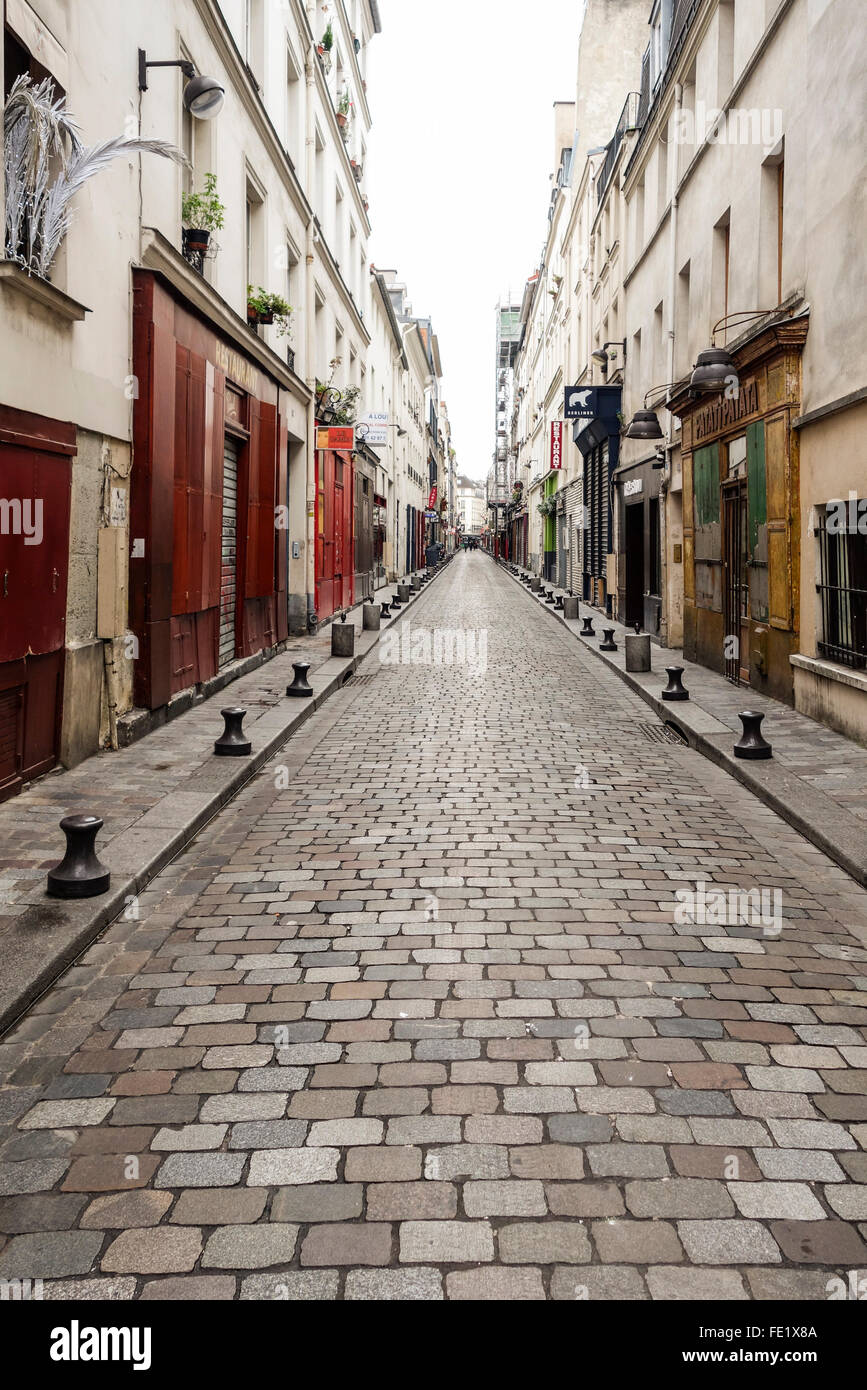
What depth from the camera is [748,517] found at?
11656 mm

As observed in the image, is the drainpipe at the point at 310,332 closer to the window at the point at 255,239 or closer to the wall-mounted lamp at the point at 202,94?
the window at the point at 255,239

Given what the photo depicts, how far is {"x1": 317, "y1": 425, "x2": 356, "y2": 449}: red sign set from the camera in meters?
17.8

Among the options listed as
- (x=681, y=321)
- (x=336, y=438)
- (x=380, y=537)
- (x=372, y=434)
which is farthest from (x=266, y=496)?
(x=380, y=537)

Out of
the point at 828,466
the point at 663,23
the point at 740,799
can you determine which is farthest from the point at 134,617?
the point at 663,23

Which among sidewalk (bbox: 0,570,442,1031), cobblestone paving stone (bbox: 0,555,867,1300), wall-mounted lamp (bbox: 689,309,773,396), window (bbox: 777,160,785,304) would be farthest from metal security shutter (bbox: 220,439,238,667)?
cobblestone paving stone (bbox: 0,555,867,1300)

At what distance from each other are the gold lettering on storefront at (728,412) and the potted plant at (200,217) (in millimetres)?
5791

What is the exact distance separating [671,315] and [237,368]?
24.1ft

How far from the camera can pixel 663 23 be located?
1703 cm

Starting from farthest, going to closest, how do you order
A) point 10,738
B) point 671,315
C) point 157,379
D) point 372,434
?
point 372,434, point 671,315, point 157,379, point 10,738

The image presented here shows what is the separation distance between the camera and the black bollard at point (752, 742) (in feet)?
26.3

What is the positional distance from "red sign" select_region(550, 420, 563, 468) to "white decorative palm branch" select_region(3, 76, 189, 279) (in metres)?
29.9

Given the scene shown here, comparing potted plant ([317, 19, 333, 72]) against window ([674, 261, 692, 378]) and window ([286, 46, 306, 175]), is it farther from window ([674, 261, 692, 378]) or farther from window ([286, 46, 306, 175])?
window ([674, 261, 692, 378])

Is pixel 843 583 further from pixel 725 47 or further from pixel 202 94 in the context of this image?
pixel 725 47

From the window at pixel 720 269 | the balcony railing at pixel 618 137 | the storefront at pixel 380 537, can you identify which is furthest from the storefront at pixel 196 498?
the storefront at pixel 380 537
